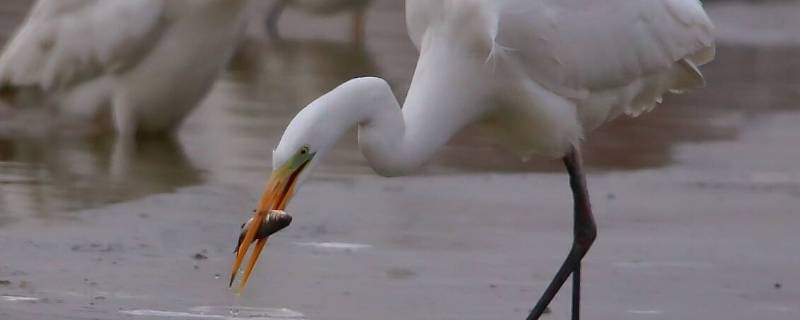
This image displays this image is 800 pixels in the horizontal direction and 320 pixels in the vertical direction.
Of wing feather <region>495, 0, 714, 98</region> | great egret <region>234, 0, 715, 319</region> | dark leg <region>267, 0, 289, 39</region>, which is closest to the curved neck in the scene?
great egret <region>234, 0, 715, 319</region>

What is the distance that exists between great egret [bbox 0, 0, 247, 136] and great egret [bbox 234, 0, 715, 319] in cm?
345

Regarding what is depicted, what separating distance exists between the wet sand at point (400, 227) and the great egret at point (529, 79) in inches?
22.2

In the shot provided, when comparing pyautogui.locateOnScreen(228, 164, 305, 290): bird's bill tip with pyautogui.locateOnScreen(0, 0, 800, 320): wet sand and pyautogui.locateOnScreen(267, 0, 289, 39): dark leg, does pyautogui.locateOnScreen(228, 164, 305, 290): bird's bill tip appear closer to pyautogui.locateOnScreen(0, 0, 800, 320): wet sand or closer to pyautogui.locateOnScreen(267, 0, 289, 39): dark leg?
pyautogui.locateOnScreen(0, 0, 800, 320): wet sand

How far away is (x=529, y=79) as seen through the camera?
7.01 metres

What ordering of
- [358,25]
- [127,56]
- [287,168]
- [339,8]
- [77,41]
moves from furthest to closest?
[358,25] → [339,8] → [77,41] → [127,56] → [287,168]

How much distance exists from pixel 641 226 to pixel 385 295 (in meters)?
2.12

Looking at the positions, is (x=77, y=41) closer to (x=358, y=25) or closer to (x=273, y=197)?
(x=273, y=197)

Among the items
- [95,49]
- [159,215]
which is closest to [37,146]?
[95,49]

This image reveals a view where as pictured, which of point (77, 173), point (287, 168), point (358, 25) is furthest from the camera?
point (358, 25)

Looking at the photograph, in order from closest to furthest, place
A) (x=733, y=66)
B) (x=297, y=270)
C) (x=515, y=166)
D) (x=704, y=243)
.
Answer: (x=297, y=270) → (x=704, y=243) → (x=515, y=166) → (x=733, y=66)

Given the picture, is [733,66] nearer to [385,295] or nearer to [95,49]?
[95,49]

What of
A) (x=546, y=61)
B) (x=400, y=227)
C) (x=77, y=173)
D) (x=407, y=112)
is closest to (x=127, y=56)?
(x=77, y=173)

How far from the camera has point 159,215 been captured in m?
8.62

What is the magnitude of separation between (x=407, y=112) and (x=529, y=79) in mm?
591
